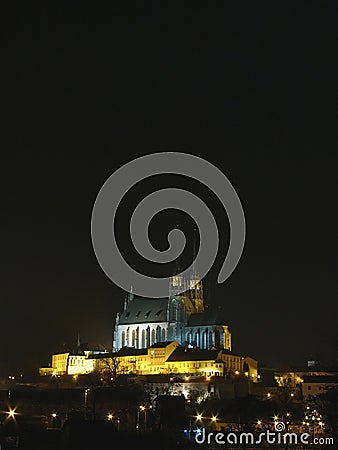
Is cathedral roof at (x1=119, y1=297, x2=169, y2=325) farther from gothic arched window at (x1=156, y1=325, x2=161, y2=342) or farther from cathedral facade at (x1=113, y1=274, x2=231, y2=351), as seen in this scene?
gothic arched window at (x1=156, y1=325, x2=161, y2=342)

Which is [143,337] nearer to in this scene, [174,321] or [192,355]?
[174,321]

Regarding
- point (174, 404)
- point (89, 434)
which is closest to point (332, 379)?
point (174, 404)

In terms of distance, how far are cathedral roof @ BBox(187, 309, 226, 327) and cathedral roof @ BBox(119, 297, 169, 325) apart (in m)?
5.37

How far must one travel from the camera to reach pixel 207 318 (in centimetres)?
10719

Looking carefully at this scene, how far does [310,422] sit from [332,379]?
2107cm

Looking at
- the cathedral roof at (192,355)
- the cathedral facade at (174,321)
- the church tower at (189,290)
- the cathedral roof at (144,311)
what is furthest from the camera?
the cathedral roof at (144,311)

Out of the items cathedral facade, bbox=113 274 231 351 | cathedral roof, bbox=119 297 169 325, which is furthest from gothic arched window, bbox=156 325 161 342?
cathedral roof, bbox=119 297 169 325

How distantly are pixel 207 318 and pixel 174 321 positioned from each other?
5569mm

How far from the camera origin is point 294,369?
100188 millimetres

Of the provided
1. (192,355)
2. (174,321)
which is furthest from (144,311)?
(192,355)

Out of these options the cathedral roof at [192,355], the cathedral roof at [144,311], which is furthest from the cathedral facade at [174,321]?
the cathedral roof at [192,355]

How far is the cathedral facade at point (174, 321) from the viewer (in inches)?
4178

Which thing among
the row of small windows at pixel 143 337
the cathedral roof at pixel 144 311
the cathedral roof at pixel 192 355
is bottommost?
the cathedral roof at pixel 192 355

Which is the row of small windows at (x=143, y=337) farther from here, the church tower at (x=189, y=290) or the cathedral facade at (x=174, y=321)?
the church tower at (x=189, y=290)
